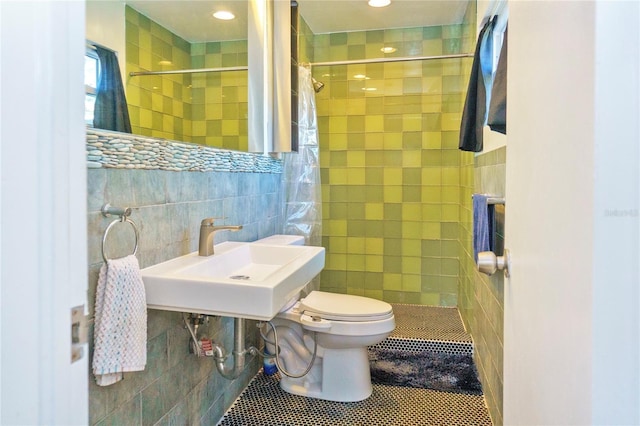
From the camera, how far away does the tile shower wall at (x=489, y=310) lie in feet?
6.19

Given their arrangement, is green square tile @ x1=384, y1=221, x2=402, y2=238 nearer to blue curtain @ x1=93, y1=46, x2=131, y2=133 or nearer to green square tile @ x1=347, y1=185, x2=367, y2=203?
green square tile @ x1=347, y1=185, x2=367, y2=203

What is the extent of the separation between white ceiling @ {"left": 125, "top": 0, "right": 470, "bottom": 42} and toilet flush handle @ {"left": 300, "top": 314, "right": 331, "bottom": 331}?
55.8 inches

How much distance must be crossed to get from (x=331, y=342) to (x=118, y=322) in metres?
1.24

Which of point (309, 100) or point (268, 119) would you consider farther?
point (309, 100)

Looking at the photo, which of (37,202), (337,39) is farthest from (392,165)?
(37,202)

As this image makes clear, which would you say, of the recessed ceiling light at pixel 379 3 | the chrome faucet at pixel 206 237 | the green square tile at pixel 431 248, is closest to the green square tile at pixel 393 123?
the recessed ceiling light at pixel 379 3

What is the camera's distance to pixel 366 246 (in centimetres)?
371

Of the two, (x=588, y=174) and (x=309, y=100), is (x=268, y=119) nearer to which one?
(x=309, y=100)

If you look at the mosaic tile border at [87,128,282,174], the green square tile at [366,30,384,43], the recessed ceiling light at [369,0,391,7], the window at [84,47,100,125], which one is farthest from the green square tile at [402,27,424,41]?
the window at [84,47,100,125]

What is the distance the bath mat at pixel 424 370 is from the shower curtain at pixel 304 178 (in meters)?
0.67

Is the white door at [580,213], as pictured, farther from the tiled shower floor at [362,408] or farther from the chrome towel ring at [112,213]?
the tiled shower floor at [362,408]

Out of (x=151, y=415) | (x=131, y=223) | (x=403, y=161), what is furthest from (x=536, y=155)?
(x=403, y=161)

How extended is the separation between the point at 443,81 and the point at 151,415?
3.00m

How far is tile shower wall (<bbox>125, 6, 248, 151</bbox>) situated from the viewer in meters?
1.56
